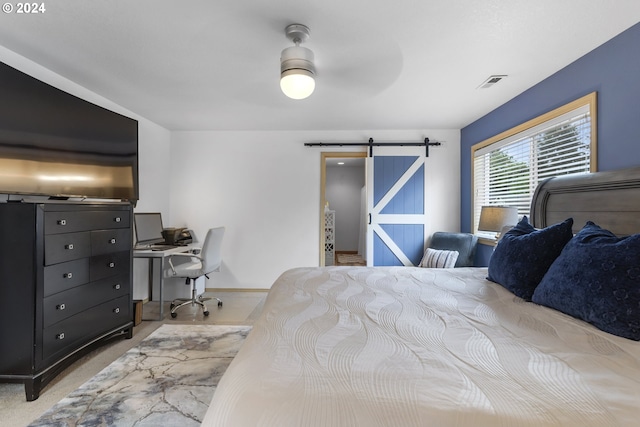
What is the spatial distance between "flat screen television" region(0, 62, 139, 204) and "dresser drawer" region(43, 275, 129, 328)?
78 centimetres

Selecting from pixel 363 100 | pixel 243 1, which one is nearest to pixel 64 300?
pixel 243 1

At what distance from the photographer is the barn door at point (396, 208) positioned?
14.3 ft

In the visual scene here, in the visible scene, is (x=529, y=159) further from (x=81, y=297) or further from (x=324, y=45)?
(x=81, y=297)

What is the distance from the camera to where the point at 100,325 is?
2436mm

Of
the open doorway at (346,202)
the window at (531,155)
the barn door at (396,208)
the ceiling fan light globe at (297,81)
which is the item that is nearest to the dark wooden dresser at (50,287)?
the ceiling fan light globe at (297,81)

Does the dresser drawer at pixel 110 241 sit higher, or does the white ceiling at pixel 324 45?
the white ceiling at pixel 324 45

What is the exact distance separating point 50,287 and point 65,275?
0.45 ft

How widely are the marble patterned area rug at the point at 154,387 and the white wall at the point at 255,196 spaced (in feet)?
5.81

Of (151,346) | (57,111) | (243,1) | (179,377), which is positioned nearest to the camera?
(243,1)

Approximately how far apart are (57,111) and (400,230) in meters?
4.04

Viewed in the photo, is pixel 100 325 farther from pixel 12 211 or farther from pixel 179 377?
pixel 12 211

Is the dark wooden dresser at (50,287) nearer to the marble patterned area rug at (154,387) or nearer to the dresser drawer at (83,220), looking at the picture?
the dresser drawer at (83,220)

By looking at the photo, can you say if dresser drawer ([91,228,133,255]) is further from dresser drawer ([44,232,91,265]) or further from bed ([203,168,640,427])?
bed ([203,168,640,427])

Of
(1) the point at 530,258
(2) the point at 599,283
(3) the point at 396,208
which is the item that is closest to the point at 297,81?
(1) the point at 530,258
